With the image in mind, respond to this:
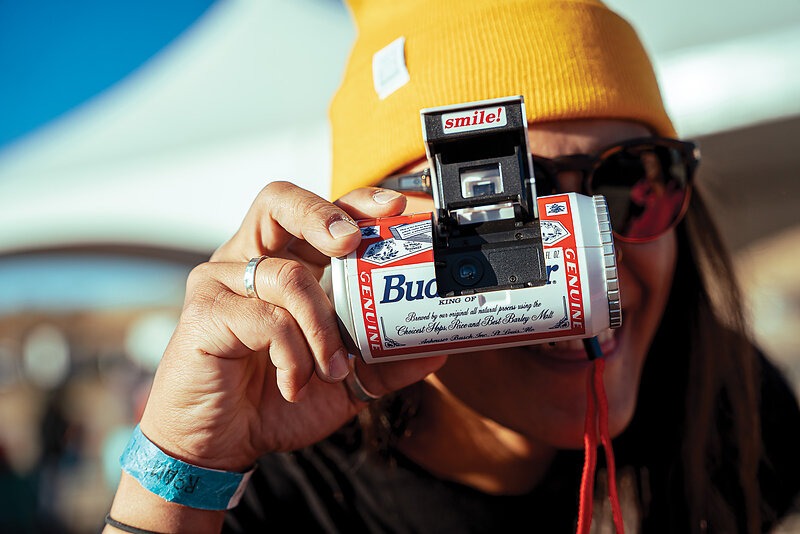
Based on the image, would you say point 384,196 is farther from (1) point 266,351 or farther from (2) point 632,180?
(2) point 632,180

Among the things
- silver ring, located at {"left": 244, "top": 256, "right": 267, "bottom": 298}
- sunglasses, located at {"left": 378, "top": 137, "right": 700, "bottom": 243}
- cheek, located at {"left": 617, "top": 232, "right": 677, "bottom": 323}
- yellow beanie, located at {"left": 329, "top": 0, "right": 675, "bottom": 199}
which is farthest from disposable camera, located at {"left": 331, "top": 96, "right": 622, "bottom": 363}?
cheek, located at {"left": 617, "top": 232, "right": 677, "bottom": 323}

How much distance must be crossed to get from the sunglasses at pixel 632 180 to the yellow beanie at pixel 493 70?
0.29 ft

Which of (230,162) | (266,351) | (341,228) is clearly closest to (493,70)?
(341,228)

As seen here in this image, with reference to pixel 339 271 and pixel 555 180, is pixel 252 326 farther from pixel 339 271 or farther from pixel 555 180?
pixel 555 180

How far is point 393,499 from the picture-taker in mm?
1682

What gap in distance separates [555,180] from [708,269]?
841 mm

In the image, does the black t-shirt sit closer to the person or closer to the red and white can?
the person

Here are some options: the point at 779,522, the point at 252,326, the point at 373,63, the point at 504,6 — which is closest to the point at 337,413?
the point at 252,326

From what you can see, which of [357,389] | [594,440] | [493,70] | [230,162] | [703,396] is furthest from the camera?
[230,162]

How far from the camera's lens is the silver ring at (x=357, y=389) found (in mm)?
1339

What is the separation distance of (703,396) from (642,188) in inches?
27.8

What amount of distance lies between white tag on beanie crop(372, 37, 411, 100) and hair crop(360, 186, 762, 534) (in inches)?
35.6

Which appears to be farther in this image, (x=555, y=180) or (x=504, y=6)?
(x=504, y=6)

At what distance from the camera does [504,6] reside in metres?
1.54
